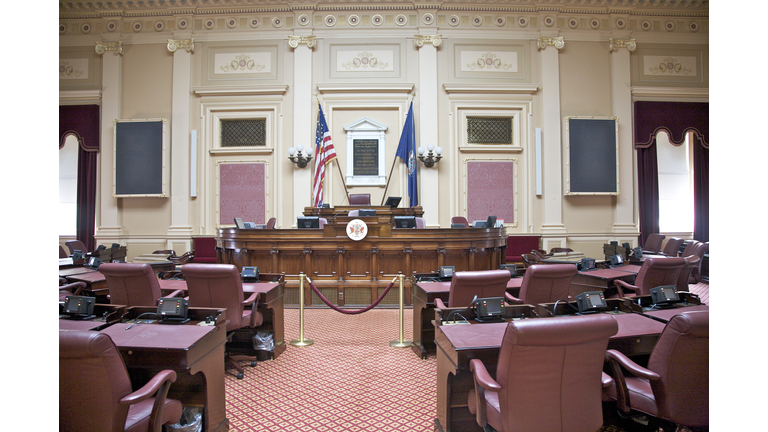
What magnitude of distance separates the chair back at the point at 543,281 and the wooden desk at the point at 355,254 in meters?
2.44

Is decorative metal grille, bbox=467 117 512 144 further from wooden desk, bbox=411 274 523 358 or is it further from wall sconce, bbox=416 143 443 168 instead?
wooden desk, bbox=411 274 523 358

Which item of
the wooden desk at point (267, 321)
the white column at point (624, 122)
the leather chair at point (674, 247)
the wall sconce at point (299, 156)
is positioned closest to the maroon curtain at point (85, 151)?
the wall sconce at point (299, 156)

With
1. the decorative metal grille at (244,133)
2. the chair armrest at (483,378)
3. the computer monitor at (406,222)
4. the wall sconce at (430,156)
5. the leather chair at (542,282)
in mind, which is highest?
the decorative metal grille at (244,133)

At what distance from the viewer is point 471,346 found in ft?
6.07

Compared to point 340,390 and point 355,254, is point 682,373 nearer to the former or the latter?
point 340,390

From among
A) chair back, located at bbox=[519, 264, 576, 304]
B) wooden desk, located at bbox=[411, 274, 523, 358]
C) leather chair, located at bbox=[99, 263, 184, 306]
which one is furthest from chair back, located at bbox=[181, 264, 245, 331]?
chair back, located at bbox=[519, 264, 576, 304]

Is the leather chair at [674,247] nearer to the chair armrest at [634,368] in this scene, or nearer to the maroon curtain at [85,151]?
the chair armrest at [634,368]

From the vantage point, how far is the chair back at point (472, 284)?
2859 mm

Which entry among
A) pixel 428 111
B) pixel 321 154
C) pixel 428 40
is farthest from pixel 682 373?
pixel 428 40

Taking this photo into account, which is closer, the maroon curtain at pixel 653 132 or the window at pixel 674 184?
the maroon curtain at pixel 653 132

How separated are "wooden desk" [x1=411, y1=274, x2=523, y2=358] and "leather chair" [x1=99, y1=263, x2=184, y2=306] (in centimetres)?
217

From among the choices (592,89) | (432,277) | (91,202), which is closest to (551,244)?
(592,89)

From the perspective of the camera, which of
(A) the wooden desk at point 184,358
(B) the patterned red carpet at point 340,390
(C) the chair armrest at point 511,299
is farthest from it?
(C) the chair armrest at point 511,299

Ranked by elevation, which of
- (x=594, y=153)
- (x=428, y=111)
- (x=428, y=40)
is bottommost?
(x=594, y=153)
